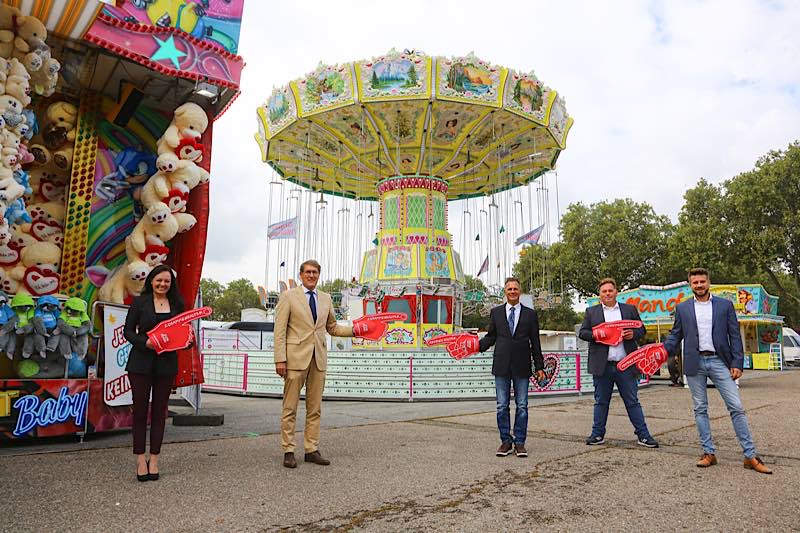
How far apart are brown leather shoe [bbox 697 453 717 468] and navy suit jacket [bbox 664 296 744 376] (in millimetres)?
708

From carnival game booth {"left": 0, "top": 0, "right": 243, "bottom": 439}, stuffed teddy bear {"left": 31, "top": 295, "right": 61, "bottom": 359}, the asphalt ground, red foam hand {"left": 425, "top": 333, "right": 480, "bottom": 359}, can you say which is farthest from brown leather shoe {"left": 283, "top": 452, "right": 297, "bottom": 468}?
→ stuffed teddy bear {"left": 31, "top": 295, "right": 61, "bottom": 359}

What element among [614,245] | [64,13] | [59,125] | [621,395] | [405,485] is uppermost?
[614,245]

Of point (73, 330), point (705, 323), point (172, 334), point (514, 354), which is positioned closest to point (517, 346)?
point (514, 354)

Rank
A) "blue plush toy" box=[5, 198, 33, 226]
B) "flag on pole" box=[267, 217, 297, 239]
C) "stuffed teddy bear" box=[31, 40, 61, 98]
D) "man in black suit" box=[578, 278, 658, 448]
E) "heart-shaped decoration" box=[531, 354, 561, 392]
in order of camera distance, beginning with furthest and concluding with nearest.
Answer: "flag on pole" box=[267, 217, 297, 239]
"heart-shaped decoration" box=[531, 354, 561, 392]
"man in black suit" box=[578, 278, 658, 448]
"stuffed teddy bear" box=[31, 40, 61, 98]
"blue plush toy" box=[5, 198, 33, 226]

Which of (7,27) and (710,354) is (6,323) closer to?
(7,27)

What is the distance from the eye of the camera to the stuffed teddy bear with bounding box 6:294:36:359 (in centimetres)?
578

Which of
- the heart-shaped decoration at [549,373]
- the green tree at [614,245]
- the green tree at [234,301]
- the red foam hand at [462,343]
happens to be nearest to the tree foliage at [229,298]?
the green tree at [234,301]

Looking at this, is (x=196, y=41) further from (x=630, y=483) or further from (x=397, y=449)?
(x=630, y=483)

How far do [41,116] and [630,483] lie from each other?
7611mm

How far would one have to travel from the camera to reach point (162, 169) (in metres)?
6.93

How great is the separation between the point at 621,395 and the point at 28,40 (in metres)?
6.95

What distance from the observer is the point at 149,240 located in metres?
7.05

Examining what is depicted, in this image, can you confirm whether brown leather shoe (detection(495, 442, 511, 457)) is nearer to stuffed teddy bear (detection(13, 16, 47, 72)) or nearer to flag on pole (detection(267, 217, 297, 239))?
stuffed teddy bear (detection(13, 16, 47, 72))

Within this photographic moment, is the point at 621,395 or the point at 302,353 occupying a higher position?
the point at 302,353
